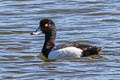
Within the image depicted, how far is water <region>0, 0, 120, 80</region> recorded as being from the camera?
12758 mm

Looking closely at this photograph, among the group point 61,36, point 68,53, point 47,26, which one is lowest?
point 61,36

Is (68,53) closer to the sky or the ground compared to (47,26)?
closer to the ground

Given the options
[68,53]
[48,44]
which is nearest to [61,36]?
[48,44]

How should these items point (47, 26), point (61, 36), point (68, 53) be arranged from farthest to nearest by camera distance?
1. point (61, 36)
2. point (47, 26)
3. point (68, 53)

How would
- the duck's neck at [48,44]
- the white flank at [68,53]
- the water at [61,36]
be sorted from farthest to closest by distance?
the duck's neck at [48,44] < the white flank at [68,53] < the water at [61,36]

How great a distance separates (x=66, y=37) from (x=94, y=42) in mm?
996

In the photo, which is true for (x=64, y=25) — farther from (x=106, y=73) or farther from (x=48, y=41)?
(x=106, y=73)

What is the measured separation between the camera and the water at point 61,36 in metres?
12.8

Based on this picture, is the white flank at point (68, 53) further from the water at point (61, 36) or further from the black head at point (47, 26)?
the black head at point (47, 26)

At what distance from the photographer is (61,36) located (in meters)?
16.8

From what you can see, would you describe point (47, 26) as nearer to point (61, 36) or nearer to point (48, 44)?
point (48, 44)

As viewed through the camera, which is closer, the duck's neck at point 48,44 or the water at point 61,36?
the water at point 61,36

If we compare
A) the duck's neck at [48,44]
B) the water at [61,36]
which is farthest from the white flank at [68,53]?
the duck's neck at [48,44]

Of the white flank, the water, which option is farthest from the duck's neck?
the white flank
